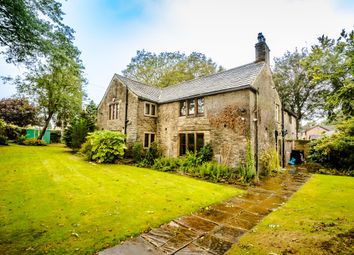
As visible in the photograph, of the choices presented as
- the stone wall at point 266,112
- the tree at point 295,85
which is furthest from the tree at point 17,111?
the tree at point 295,85

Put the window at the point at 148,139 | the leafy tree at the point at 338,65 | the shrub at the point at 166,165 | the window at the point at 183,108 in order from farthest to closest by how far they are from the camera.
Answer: the window at the point at 148,139, the window at the point at 183,108, the shrub at the point at 166,165, the leafy tree at the point at 338,65

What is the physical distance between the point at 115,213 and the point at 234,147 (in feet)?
25.6

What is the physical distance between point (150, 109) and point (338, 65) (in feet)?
43.2

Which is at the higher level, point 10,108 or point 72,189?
point 10,108

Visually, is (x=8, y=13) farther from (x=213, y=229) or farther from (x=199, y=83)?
(x=199, y=83)

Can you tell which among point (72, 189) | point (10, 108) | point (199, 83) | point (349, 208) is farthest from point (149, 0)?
point (10, 108)

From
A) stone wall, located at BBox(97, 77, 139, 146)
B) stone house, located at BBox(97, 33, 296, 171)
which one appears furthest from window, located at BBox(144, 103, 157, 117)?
stone wall, located at BBox(97, 77, 139, 146)

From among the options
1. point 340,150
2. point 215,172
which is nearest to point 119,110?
point 215,172

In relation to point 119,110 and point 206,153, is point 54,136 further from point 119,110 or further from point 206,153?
point 206,153

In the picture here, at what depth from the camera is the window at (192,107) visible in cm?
1270

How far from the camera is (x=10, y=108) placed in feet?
87.4

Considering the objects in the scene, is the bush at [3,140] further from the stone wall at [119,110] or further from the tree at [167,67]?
the tree at [167,67]

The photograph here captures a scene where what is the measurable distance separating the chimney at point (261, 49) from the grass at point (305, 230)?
9.87 meters

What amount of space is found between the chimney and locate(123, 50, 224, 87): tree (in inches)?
626
